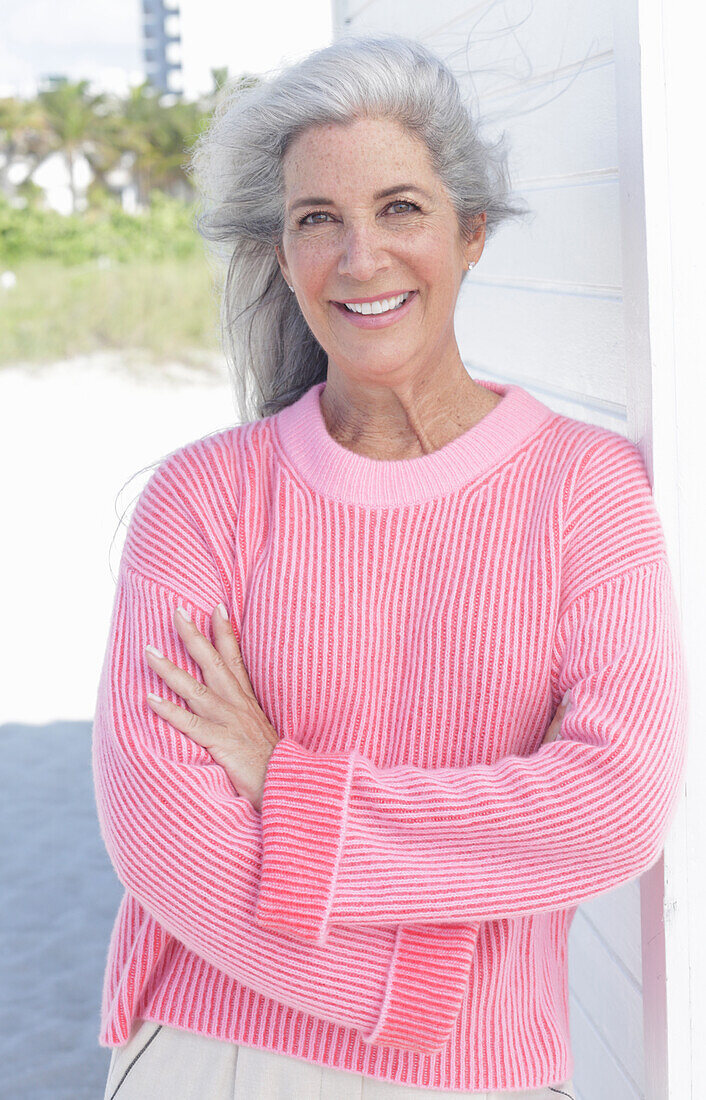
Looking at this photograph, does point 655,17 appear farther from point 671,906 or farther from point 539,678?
point 671,906

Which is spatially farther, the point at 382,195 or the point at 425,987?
the point at 382,195

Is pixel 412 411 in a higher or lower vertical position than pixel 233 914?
higher

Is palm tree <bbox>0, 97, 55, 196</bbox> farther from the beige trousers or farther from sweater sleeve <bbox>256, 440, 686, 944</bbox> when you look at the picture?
sweater sleeve <bbox>256, 440, 686, 944</bbox>

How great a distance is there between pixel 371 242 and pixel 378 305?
0.08 m

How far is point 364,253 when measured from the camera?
5.09 ft

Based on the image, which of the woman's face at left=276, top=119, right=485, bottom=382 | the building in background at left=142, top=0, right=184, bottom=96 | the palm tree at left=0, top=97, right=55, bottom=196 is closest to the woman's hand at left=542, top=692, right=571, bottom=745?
the woman's face at left=276, top=119, right=485, bottom=382

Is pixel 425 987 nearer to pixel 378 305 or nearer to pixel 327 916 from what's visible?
pixel 327 916

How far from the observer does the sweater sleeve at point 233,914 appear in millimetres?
1424

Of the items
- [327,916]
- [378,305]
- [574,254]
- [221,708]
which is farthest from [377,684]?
[574,254]

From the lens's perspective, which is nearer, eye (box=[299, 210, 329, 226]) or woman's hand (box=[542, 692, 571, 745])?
woman's hand (box=[542, 692, 571, 745])

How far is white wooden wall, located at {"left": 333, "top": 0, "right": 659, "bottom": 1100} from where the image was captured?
1.81 metres

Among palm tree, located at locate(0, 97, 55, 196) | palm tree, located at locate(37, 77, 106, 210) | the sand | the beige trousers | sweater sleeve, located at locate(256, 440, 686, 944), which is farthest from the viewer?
palm tree, located at locate(37, 77, 106, 210)

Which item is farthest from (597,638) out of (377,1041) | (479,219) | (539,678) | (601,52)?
(601,52)

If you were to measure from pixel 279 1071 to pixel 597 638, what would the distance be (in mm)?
674
